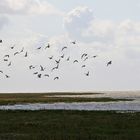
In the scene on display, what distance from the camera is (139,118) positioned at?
52.9m

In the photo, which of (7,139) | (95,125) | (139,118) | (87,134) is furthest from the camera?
(139,118)

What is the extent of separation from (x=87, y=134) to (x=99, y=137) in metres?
1.70

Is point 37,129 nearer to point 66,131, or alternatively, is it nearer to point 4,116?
point 66,131

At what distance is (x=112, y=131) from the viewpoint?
140 feet

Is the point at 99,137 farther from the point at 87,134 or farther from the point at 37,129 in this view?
the point at 37,129

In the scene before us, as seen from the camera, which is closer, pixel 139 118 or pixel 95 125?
pixel 95 125

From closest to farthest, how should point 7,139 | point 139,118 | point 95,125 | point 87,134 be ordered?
point 7,139 → point 87,134 → point 95,125 → point 139,118

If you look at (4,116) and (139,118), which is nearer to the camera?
(139,118)

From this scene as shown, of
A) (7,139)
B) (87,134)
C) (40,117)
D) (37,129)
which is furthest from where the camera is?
(40,117)

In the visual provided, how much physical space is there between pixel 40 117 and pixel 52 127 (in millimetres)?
12006

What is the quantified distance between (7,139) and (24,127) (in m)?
7.55

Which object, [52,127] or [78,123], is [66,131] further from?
[78,123]

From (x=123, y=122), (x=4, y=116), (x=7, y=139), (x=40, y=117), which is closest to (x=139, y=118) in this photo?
(x=123, y=122)

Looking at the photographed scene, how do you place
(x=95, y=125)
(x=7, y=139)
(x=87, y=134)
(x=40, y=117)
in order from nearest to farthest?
(x=7, y=139), (x=87, y=134), (x=95, y=125), (x=40, y=117)
